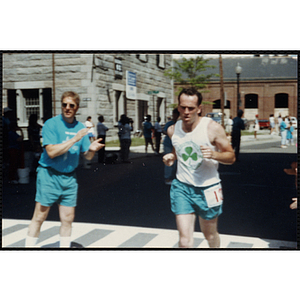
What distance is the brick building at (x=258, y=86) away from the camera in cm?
473

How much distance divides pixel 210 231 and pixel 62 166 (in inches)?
77.2

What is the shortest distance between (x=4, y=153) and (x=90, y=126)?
112 centimetres

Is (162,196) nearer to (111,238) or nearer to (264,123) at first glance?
(111,238)

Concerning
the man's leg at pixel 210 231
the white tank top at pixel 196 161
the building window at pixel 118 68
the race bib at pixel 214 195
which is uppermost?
the building window at pixel 118 68

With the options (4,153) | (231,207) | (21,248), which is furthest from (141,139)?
(21,248)

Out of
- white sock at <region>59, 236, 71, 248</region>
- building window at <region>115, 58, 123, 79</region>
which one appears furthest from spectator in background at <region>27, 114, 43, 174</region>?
building window at <region>115, 58, 123, 79</region>

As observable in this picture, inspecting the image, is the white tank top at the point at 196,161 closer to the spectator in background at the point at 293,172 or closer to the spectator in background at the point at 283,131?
the spectator in background at the point at 293,172

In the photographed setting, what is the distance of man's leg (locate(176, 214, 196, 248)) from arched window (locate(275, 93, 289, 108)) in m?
1.90

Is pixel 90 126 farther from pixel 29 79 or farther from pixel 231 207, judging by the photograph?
pixel 231 207

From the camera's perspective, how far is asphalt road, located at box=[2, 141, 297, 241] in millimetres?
4637

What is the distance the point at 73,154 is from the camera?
467cm

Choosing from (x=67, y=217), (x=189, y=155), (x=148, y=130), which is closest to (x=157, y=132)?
(x=148, y=130)

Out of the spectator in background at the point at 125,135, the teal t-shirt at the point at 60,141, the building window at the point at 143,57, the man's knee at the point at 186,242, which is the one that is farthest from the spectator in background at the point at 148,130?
the man's knee at the point at 186,242

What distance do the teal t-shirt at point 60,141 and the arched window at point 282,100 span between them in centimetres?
259
